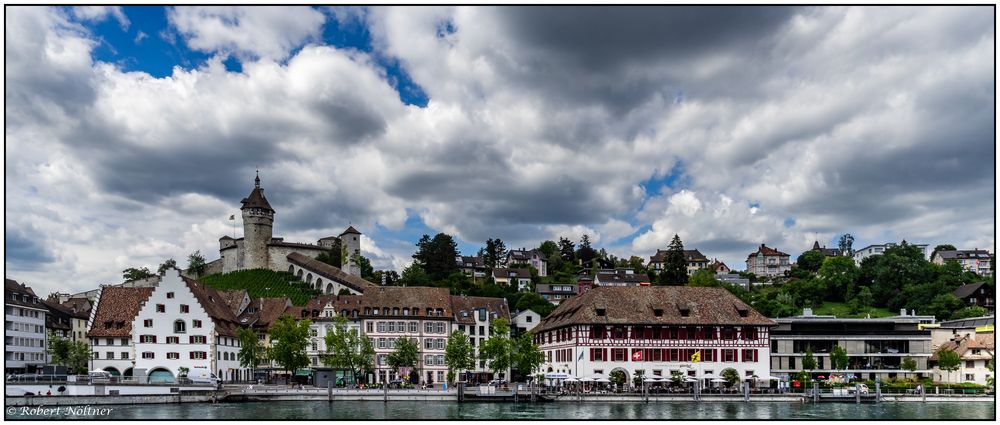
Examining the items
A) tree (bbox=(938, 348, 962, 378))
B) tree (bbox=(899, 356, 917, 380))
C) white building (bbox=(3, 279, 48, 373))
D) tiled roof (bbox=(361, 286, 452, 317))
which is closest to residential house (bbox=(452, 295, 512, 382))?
tiled roof (bbox=(361, 286, 452, 317))

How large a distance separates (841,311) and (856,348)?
190ft

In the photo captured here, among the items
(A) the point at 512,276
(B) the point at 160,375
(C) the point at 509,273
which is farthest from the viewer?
(C) the point at 509,273

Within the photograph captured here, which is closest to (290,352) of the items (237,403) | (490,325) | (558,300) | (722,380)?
(237,403)

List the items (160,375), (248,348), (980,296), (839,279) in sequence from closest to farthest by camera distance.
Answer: (160,375) < (248,348) < (980,296) < (839,279)

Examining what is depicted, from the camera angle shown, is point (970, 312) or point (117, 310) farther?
point (970, 312)

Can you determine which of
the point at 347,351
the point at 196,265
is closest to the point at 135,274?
the point at 196,265

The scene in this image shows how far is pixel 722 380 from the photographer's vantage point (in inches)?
3182

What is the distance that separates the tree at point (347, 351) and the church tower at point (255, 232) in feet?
275

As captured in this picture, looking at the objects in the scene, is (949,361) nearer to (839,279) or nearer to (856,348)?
(856,348)

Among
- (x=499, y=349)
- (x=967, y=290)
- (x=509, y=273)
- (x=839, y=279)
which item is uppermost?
(x=509, y=273)

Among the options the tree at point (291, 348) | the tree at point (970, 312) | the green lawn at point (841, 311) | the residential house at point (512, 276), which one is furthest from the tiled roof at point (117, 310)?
the tree at point (970, 312)

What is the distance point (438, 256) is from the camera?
172 m

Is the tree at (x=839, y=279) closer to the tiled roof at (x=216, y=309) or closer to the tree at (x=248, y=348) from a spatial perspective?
the tiled roof at (x=216, y=309)

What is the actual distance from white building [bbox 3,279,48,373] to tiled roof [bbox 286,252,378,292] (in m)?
41.2
